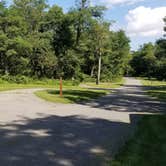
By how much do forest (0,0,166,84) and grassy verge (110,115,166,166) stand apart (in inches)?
1829

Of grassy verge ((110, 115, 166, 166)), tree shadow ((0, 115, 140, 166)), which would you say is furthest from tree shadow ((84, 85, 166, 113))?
grassy verge ((110, 115, 166, 166))

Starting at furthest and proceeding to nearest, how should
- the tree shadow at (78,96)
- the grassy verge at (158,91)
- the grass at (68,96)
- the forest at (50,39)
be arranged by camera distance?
the forest at (50,39)
the grassy verge at (158,91)
the tree shadow at (78,96)
the grass at (68,96)

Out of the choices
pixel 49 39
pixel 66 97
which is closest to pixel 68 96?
pixel 66 97

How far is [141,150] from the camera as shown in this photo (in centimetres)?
903

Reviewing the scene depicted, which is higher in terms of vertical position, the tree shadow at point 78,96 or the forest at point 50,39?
the forest at point 50,39

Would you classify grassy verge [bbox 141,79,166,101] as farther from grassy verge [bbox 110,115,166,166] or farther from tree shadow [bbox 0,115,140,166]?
grassy verge [bbox 110,115,166,166]

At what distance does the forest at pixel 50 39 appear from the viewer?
198 ft

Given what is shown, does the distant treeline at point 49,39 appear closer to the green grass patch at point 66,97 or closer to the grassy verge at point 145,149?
the green grass patch at point 66,97

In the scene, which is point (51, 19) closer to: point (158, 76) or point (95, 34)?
point (95, 34)

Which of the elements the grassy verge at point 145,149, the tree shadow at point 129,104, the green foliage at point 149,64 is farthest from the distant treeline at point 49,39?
the grassy verge at point 145,149

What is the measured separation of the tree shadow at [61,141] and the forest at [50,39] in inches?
1755

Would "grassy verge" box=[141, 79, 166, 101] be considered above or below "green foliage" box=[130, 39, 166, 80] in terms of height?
below

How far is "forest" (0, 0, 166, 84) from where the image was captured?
6034 cm

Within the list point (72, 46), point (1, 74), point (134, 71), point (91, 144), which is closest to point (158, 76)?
point (134, 71)
